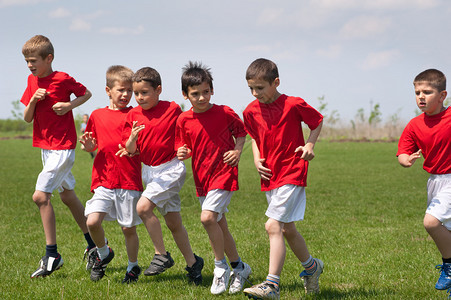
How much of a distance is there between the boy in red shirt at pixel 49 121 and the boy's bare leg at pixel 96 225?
0.58m

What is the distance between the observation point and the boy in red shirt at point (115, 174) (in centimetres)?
541

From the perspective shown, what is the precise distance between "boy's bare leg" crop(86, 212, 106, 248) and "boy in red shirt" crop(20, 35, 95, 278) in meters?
0.58

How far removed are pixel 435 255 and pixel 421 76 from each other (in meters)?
2.78

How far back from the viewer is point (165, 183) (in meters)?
5.14

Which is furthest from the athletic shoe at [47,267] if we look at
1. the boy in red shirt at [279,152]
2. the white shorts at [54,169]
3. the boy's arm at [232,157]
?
the boy in red shirt at [279,152]

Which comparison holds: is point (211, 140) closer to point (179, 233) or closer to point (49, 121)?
point (179, 233)

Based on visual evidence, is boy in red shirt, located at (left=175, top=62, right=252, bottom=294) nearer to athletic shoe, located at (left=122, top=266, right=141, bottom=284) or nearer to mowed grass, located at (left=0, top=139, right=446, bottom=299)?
mowed grass, located at (left=0, top=139, right=446, bottom=299)

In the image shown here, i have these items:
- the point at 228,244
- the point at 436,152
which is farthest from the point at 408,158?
the point at 228,244

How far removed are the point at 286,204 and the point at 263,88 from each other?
1.02 metres

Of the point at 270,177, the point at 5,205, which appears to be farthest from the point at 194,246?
the point at 5,205

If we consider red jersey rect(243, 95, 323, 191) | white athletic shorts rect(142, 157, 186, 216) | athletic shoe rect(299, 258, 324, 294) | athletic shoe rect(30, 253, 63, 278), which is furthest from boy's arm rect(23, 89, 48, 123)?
athletic shoe rect(299, 258, 324, 294)

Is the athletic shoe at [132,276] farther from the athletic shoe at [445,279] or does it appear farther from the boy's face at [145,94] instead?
the athletic shoe at [445,279]

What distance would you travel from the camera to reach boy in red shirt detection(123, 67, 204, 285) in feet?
16.9

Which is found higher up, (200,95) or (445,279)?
(200,95)
